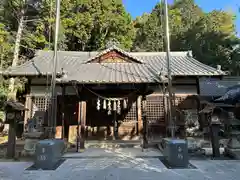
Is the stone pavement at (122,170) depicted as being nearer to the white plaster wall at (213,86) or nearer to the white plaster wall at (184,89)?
the white plaster wall at (184,89)

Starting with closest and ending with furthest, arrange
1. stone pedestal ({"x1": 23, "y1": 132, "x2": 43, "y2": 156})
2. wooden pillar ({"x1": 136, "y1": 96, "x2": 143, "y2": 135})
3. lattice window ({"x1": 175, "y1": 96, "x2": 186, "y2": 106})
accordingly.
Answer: stone pedestal ({"x1": 23, "y1": 132, "x2": 43, "y2": 156}) → wooden pillar ({"x1": 136, "y1": 96, "x2": 143, "y2": 135}) → lattice window ({"x1": 175, "y1": 96, "x2": 186, "y2": 106})

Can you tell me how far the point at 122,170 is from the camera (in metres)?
5.35

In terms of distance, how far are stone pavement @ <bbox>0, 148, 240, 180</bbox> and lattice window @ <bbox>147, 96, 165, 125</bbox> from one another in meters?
3.98

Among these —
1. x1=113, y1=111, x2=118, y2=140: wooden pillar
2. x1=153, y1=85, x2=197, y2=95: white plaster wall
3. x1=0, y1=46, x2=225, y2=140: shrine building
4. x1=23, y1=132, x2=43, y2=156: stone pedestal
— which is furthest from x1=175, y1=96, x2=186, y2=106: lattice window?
x1=23, y1=132, x2=43, y2=156: stone pedestal

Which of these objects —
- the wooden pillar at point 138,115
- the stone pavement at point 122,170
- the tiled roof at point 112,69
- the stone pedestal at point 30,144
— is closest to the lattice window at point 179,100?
the tiled roof at point 112,69

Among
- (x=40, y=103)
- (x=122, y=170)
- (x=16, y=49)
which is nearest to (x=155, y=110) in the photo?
(x=122, y=170)

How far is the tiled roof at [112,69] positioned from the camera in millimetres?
9117

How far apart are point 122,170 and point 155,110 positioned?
584cm

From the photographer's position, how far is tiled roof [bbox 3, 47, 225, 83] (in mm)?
9117

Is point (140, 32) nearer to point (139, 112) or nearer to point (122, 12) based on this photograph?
point (122, 12)

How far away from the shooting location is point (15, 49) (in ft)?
46.4

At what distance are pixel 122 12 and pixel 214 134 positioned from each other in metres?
17.1

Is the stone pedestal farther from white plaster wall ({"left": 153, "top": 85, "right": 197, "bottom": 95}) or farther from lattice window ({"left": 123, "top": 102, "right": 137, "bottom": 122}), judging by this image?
white plaster wall ({"left": 153, "top": 85, "right": 197, "bottom": 95})

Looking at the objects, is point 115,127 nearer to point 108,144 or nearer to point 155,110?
point 108,144
